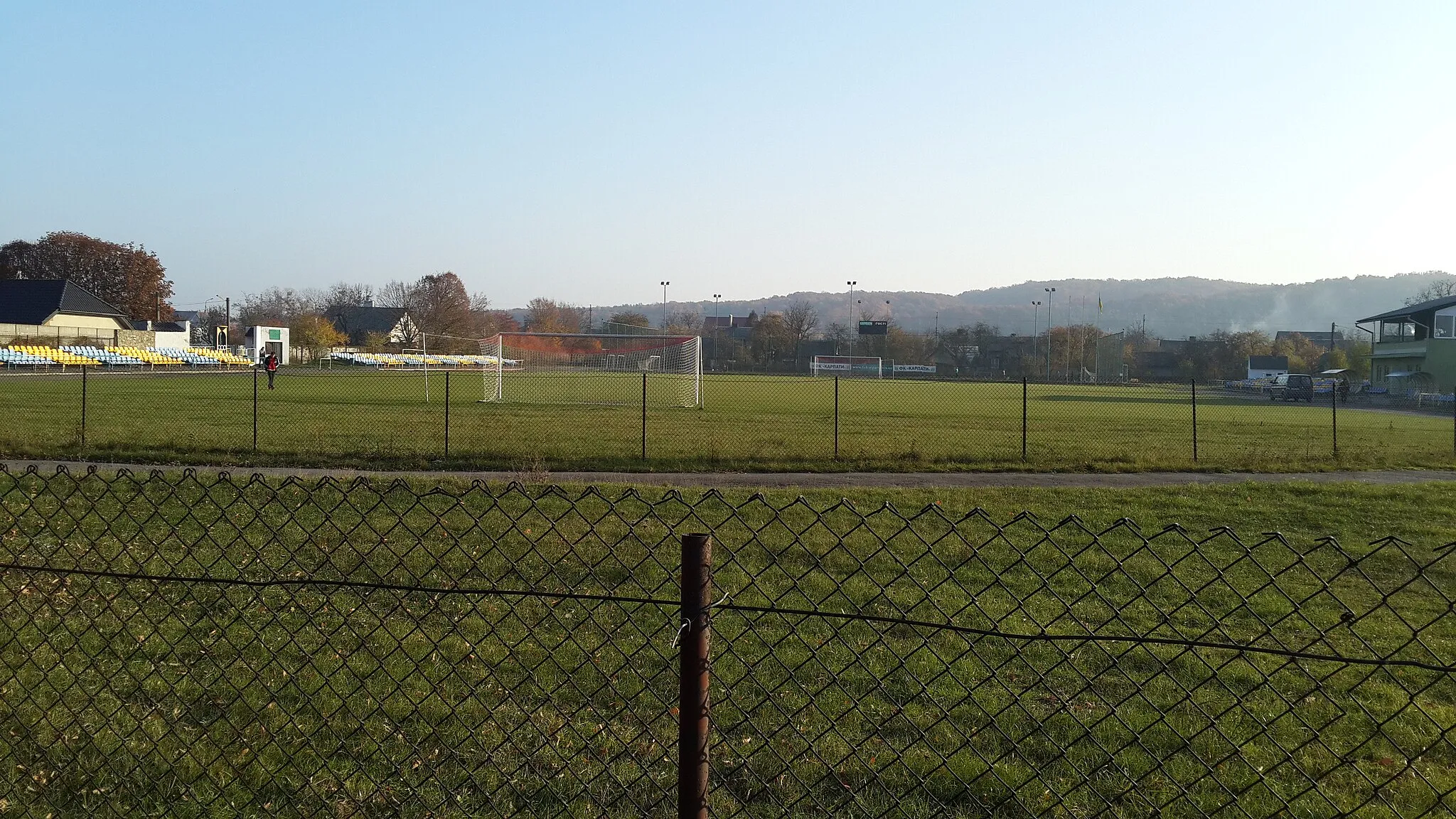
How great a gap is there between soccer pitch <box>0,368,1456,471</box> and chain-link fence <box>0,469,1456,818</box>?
8673 mm

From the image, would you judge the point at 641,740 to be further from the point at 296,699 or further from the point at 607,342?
the point at 607,342

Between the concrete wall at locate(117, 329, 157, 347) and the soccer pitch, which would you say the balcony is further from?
the concrete wall at locate(117, 329, 157, 347)

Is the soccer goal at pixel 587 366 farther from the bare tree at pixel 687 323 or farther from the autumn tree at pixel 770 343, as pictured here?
the bare tree at pixel 687 323

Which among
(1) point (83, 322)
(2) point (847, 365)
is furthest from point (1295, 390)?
(1) point (83, 322)

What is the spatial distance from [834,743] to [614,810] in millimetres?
1182

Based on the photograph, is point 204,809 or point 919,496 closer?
point 204,809

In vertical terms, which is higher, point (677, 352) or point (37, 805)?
point (677, 352)

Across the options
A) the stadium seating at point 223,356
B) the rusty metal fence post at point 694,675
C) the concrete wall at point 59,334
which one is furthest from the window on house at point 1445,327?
the concrete wall at point 59,334

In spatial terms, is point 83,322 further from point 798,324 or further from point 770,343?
point 798,324

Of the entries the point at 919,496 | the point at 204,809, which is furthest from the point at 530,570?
the point at 919,496

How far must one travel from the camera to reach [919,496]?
12922 mm

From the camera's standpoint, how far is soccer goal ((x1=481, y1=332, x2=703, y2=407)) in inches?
1394

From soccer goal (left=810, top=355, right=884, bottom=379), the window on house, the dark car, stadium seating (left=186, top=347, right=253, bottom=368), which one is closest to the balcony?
the window on house

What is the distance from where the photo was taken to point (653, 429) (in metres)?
22.8
